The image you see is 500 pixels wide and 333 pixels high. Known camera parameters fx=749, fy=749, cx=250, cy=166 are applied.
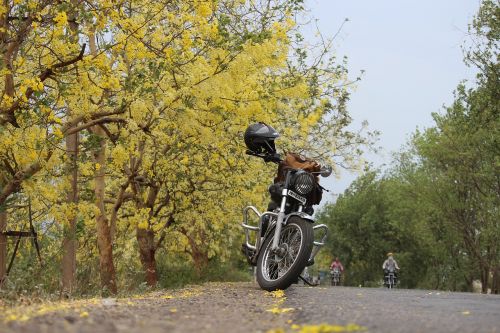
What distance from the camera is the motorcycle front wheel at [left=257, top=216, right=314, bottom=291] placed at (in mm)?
8008

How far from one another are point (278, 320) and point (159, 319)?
0.84 m

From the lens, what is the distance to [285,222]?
340 inches

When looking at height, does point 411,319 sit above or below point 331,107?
below

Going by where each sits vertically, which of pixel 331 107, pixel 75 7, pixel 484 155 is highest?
pixel 484 155

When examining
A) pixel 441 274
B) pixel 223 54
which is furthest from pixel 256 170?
pixel 441 274

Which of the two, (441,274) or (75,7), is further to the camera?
(441,274)

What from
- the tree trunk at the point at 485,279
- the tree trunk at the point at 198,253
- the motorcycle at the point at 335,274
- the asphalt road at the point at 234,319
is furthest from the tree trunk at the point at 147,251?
the tree trunk at the point at 485,279

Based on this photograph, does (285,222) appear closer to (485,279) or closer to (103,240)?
(103,240)

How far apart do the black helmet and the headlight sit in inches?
30.1

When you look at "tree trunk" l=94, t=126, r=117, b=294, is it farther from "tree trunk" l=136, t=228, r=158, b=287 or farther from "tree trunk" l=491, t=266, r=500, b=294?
"tree trunk" l=491, t=266, r=500, b=294

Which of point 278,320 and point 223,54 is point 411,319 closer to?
point 278,320

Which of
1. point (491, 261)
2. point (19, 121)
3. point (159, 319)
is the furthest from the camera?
point (491, 261)

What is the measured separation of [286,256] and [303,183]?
891mm

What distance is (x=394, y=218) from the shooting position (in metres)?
55.2
